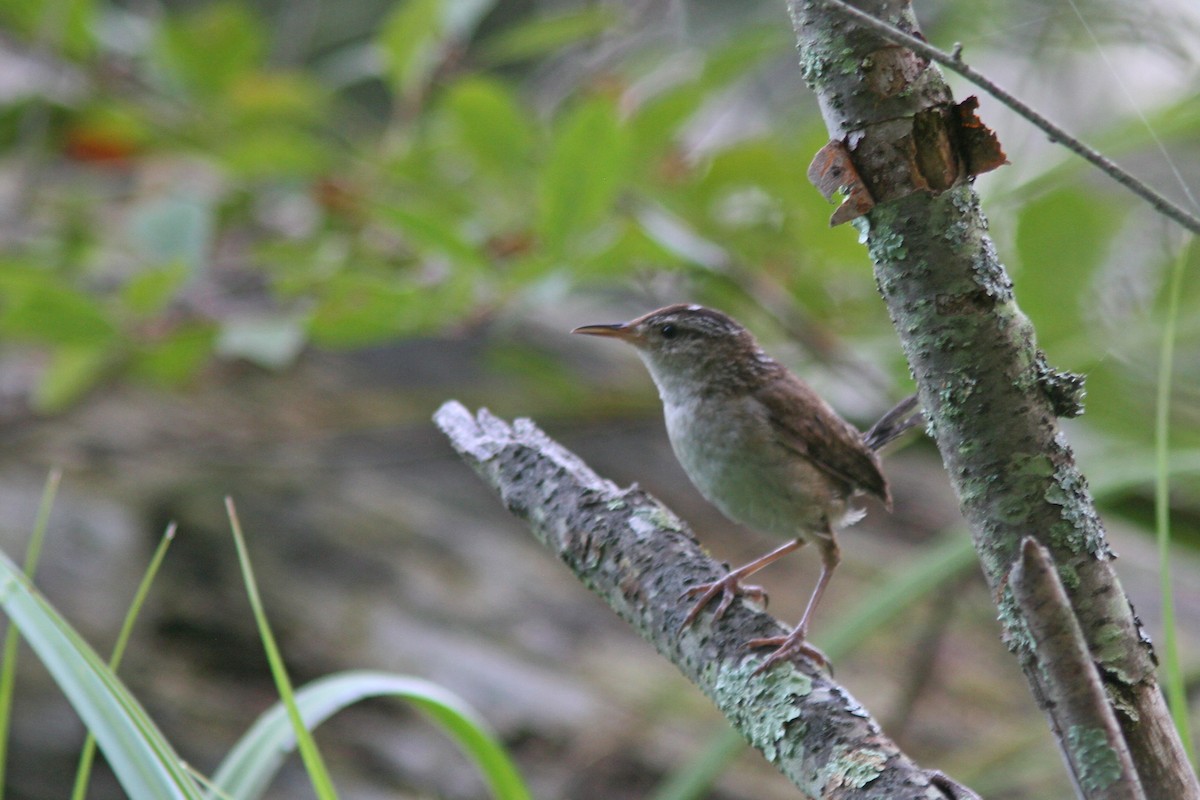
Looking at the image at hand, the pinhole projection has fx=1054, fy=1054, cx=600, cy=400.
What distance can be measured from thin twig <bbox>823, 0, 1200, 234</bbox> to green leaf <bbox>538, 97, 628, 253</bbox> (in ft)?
4.74

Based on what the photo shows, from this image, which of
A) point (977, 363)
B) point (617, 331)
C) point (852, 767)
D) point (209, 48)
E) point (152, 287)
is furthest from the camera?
A: point (209, 48)

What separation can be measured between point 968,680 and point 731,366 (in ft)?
6.72

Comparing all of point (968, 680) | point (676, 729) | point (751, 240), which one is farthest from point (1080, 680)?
point (968, 680)

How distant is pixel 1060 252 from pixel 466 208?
173cm

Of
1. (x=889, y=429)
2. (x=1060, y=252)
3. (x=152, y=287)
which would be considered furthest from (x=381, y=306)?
(x=1060, y=252)

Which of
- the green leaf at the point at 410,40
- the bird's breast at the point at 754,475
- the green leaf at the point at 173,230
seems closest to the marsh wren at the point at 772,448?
the bird's breast at the point at 754,475

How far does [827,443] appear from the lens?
8.20ft

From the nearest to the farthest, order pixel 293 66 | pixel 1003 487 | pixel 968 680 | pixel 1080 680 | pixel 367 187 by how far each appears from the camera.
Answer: pixel 1080 680, pixel 1003 487, pixel 367 187, pixel 968 680, pixel 293 66

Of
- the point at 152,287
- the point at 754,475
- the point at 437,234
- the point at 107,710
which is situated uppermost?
the point at 437,234

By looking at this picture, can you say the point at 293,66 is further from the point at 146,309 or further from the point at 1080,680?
the point at 1080,680

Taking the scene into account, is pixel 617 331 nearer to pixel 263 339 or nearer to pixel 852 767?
pixel 263 339

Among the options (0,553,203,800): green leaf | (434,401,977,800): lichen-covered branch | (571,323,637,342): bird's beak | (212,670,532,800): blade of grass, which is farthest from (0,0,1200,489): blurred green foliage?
(0,553,203,800): green leaf

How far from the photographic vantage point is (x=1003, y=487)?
1172 mm

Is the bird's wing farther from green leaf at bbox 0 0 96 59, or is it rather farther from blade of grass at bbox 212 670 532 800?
green leaf at bbox 0 0 96 59
